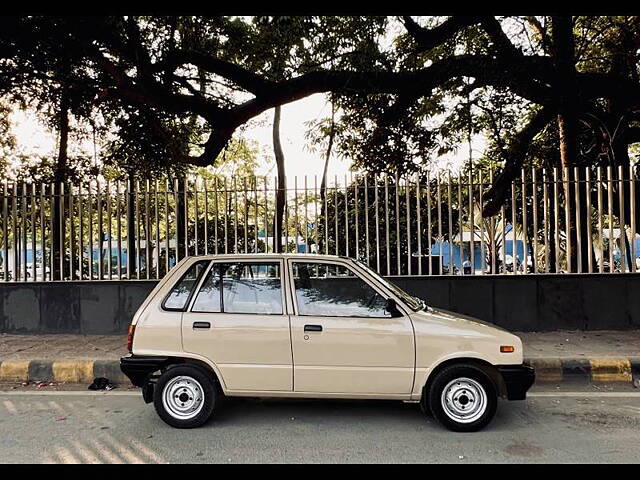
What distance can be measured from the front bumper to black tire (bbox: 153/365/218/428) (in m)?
2.43

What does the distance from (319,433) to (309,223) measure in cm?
469

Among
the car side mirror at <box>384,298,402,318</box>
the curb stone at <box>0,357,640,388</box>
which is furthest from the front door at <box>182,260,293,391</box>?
the curb stone at <box>0,357,640,388</box>

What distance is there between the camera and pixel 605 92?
958 centimetres

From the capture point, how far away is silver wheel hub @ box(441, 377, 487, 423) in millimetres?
4199

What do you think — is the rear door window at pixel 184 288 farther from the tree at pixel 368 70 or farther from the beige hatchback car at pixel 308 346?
the tree at pixel 368 70

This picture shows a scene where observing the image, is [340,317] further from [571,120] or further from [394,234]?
[571,120]

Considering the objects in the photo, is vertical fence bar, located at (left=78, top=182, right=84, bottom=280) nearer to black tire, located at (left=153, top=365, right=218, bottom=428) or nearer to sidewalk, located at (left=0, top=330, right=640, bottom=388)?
sidewalk, located at (left=0, top=330, right=640, bottom=388)

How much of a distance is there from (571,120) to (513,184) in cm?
314

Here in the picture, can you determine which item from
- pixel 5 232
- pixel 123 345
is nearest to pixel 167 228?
pixel 123 345

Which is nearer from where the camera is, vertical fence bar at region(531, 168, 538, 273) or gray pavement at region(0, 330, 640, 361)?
gray pavement at region(0, 330, 640, 361)

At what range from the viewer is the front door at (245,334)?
432 cm

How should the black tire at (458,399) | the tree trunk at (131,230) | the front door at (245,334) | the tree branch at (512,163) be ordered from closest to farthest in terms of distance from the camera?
1. the black tire at (458,399)
2. the front door at (245,334)
3. the tree branch at (512,163)
4. the tree trunk at (131,230)

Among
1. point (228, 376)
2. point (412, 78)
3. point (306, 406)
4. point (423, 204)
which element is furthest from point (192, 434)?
point (412, 78)

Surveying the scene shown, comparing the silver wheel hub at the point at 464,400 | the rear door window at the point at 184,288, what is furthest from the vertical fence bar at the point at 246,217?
the silver wheel hub at the point at 464,400
